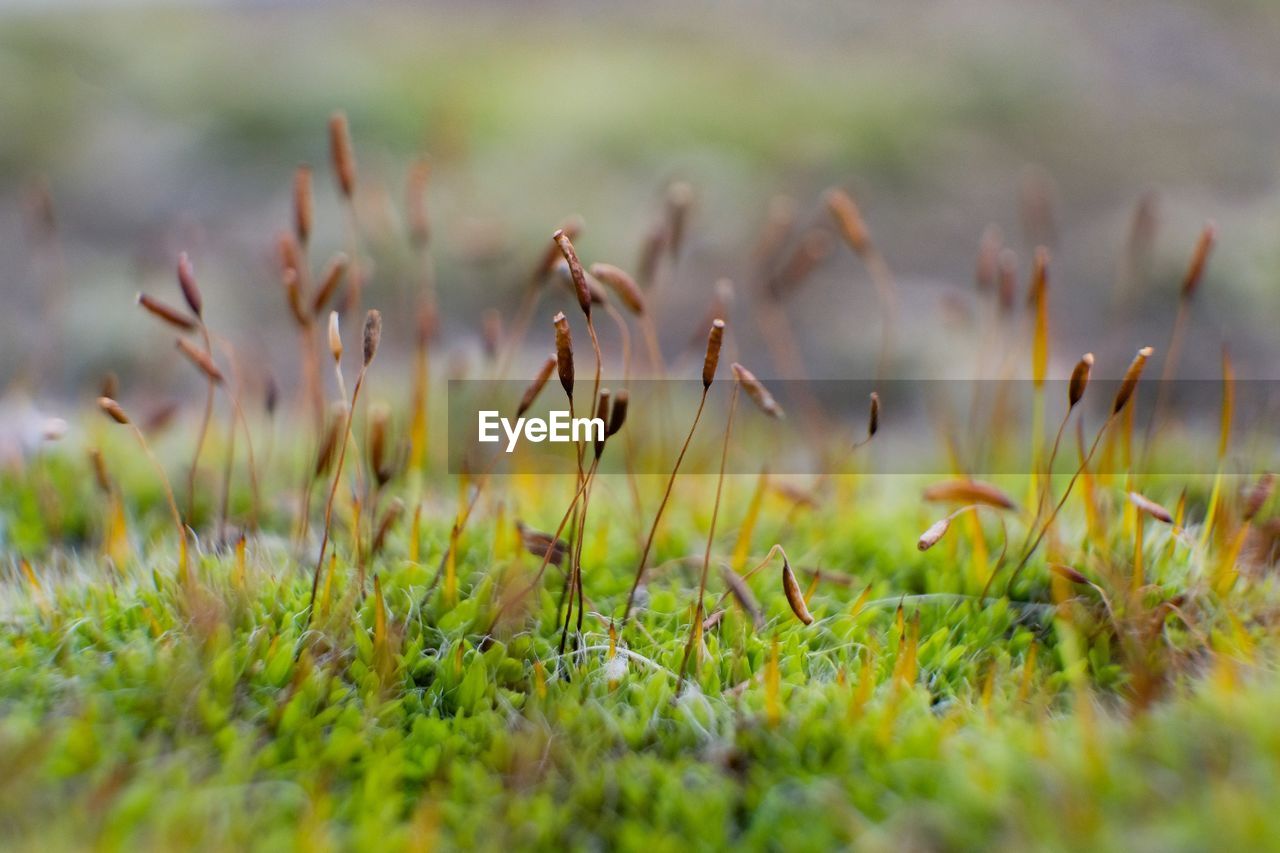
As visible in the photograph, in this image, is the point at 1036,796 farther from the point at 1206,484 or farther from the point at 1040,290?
the point at 1206,484

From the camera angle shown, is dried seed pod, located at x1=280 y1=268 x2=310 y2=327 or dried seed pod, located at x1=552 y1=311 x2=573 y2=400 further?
dried seed pod, located at x1=280 y1=268 x2=310 y2=327

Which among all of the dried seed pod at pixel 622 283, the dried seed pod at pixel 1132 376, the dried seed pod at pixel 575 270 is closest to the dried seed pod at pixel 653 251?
the dried seed pod at pixel 622 283

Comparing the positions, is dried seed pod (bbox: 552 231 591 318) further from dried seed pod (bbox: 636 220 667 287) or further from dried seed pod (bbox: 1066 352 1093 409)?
dried seed pod (bbox: 1066 352 1093 409)

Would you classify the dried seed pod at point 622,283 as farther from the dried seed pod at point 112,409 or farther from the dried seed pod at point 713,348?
the dried seed pod at point 112,409

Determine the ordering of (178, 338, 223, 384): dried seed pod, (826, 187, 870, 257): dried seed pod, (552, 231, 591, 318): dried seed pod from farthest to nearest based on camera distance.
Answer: (826, 187, 870, 257): dried seed pod, (178, 338, 223, 384): dried seed pod, (552, 231, 591, 318): dried seed pod

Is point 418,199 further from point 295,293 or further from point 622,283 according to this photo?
point 622,283

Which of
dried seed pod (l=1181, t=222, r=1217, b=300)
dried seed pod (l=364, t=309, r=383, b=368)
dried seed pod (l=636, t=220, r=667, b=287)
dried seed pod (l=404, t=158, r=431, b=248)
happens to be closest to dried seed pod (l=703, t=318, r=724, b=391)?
dried seed pod (l=364, t=309, r=383, b=368)
